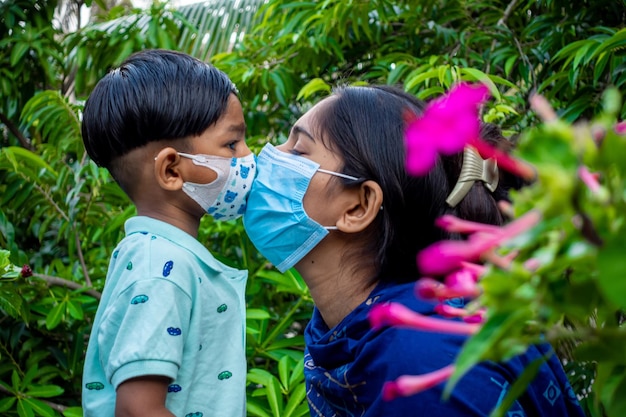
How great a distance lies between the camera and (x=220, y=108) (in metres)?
1.59

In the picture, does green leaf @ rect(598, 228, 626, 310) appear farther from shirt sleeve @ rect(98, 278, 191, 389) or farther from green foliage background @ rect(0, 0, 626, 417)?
green foliage background @ rect(0, 0, 626, 417)

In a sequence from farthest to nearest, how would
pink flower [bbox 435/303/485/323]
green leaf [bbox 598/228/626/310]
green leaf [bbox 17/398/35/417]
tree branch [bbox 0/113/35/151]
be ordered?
tree branch [bbox 0/113/35/151], green leaf [bbox 17/398/35/417], pink flower [bbox 435/303/485/323], green leaf [bbox 598/228/626/310]

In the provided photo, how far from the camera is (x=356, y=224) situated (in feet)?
4.69

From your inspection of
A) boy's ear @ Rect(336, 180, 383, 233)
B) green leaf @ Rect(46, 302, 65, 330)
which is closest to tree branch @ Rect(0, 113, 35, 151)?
green leaf @ Rect(46, 302, 65, 330)

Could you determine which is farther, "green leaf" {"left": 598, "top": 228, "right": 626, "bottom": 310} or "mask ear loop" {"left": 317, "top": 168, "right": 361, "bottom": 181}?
"mask ear loop" {"left": 317, "top": 168, "right": 361, "bottom": 181}

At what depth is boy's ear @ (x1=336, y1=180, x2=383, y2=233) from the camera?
4.62 ft

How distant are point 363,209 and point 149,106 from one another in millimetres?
478

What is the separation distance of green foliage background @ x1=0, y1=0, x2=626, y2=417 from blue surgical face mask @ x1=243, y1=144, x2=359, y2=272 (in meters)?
0.42

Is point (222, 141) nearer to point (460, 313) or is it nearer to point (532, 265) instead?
point (460, 313)

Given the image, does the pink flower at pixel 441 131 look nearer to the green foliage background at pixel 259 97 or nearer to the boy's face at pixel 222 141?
the boy's face at pixel 222 141

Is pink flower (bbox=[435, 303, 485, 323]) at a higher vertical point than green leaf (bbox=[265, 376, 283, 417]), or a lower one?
higher

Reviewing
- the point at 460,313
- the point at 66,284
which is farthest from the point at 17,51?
the point at 460,313

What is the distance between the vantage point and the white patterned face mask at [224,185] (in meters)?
1.56

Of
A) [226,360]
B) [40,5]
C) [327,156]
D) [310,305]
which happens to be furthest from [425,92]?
[40,5]
